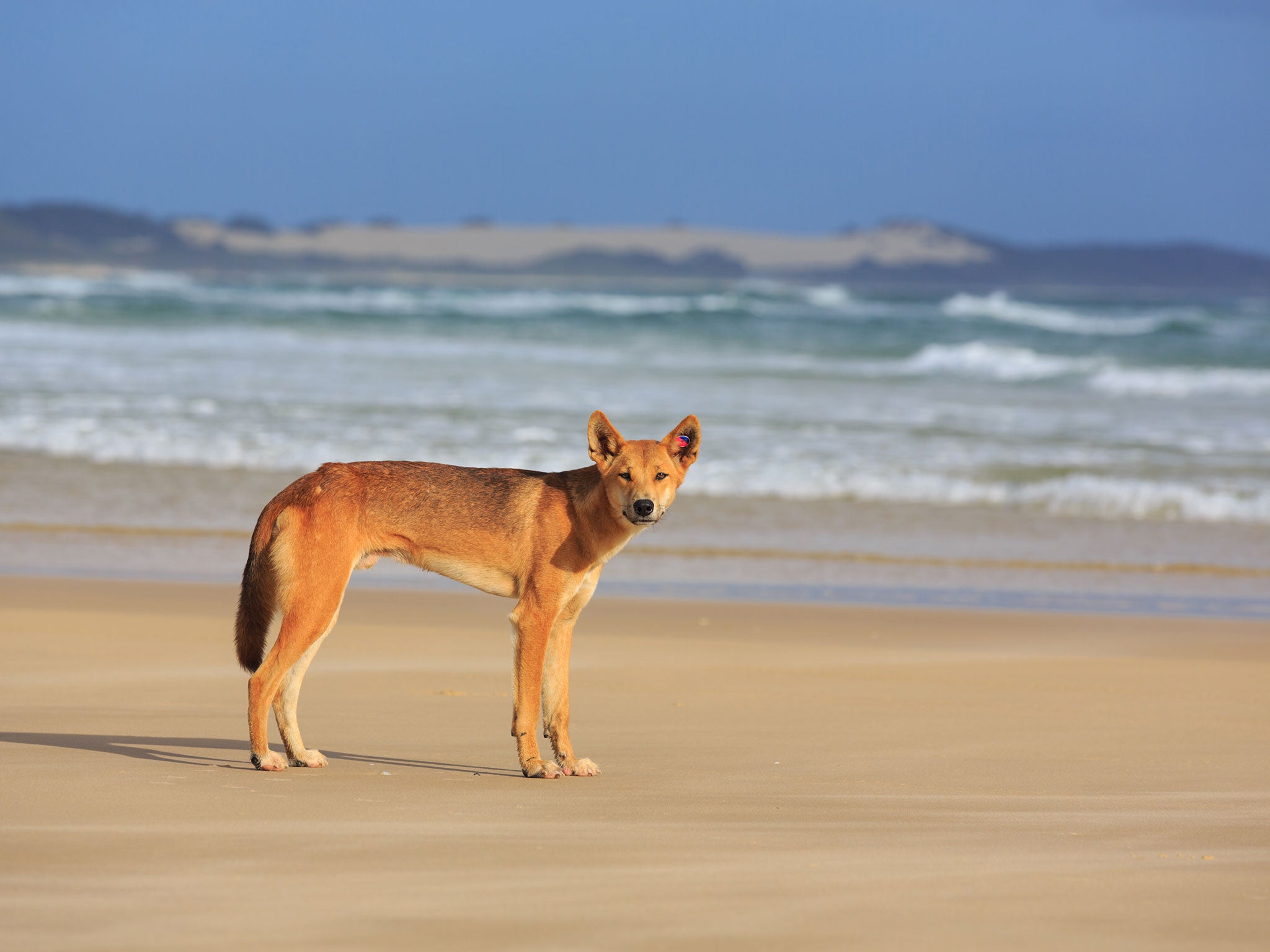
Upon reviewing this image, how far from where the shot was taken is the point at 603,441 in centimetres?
583

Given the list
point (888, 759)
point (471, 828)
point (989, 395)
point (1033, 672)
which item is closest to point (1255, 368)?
point (989, 395)

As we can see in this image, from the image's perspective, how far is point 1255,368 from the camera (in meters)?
30.4

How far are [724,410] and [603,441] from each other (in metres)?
15.3

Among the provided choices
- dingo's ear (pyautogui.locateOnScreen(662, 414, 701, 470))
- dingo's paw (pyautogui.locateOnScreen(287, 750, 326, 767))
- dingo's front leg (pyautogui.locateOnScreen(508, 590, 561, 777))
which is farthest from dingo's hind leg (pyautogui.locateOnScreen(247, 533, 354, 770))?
dingo's ear (pyautogui.locateOnScreen(662, 414, 701, 470))

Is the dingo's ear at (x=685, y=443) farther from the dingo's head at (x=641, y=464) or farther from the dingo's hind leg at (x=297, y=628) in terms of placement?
the dingo's hind leg at (x=297, y=628)

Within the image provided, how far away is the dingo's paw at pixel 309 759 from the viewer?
5.73 m

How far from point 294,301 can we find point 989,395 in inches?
1116

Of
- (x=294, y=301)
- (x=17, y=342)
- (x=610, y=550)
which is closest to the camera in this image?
(x=610, y=550)

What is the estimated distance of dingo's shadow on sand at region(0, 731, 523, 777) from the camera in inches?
228

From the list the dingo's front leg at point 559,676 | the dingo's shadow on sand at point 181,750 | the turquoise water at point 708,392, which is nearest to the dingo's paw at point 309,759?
the dingo's shadow on sand at point 181,750

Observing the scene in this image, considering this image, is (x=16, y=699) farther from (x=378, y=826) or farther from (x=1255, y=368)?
(x=1255, y=368)

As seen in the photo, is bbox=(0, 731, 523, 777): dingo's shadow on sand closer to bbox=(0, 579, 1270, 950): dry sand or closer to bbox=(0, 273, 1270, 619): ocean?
bbox=(0, 579, 1270, 950): dry sand

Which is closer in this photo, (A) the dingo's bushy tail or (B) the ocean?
(A) the dingo's bushy tail

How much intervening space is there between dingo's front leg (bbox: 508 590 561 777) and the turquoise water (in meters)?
9.20
